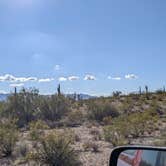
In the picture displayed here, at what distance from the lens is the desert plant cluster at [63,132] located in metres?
10.9

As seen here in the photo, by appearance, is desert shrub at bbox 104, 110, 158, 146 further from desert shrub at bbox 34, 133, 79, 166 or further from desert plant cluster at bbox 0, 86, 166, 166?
desert shrub at bbox 34, 133, 79, 166

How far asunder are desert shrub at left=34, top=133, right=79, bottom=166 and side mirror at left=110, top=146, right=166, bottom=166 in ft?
24.7

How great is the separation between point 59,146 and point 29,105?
11145 millimetres

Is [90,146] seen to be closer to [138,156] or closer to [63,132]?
[63,132]

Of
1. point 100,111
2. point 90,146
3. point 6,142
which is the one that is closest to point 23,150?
point 6,142

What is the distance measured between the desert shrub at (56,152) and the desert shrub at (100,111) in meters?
9.88

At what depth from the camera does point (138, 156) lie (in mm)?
3039

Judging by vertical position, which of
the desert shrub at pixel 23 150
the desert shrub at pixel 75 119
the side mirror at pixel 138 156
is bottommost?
the desert shrub at pixel 23 150

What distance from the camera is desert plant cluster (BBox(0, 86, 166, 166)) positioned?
1092 cm

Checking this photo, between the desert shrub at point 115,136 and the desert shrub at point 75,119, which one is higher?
the desert shrub at point 75,119

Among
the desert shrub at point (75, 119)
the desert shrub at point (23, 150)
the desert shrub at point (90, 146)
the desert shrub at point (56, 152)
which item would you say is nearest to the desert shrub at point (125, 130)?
the desert shrub at point (90, 146)

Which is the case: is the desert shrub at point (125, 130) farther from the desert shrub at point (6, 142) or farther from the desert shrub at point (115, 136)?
the desert shrub at point (6, 142)

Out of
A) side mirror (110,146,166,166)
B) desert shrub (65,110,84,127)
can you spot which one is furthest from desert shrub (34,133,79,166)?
desert shrub (65,110,84,127)

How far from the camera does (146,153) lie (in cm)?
295
